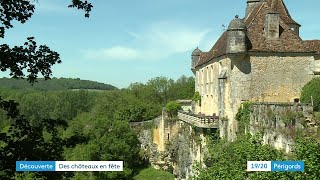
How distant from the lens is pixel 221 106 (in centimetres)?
3344

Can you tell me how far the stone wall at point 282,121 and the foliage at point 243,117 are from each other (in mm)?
2637

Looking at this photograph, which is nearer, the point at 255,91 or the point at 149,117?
the point at 255,91

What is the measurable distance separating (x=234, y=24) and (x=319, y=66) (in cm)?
802

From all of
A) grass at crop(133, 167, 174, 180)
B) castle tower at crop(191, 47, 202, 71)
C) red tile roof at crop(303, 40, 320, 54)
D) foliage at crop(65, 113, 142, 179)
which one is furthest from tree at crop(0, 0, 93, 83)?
castle tower at crop(191, 47, 202, 71)

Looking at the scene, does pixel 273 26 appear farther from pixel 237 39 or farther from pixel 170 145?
pixel 170 145

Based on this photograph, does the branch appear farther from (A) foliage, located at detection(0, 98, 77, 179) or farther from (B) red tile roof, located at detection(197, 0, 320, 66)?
(B) red tile roof, located at detection(197, 0, 320, 66)

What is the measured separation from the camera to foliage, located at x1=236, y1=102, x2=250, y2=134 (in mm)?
29391

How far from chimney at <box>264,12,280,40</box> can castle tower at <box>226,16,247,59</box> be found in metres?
2.18

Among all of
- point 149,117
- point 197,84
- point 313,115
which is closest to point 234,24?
point 313,115

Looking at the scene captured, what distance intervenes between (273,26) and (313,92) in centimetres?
567

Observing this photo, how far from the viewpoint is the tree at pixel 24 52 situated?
8.45 m

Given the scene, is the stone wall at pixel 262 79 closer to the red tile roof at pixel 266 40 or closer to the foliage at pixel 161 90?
the red tile roof at pixel 266 40

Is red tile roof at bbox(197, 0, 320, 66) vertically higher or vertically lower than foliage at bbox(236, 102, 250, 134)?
higher

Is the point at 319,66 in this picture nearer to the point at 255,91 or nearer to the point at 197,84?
the point at 255,91
